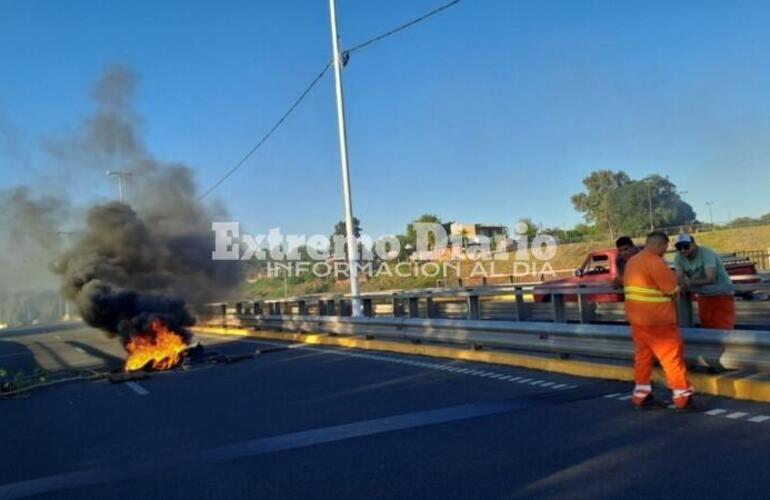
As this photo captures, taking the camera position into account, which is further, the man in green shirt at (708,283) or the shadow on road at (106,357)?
the shadow on road at (106,357)

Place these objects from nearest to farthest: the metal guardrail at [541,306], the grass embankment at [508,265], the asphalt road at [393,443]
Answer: the asphalt road at [393,443]
the metal guardrail at [541,306]
the grass embankment at [508,265]

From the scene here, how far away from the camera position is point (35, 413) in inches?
345

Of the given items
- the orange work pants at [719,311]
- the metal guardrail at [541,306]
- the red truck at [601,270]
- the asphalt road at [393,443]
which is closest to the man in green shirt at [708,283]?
the orange work pants at [719,311]

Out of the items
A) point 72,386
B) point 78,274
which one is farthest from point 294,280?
point 72,386

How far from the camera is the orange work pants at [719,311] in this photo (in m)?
7.58

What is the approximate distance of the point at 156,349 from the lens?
12859 mm

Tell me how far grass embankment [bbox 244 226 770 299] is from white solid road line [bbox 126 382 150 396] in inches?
1470

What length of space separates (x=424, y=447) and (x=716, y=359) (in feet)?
10.2

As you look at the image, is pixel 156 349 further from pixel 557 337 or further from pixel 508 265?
pixel 508 265

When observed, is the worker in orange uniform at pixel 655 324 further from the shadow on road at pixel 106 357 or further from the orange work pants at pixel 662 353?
the shadow on road at pixel 106 357

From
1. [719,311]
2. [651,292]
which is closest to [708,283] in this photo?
[719,311]

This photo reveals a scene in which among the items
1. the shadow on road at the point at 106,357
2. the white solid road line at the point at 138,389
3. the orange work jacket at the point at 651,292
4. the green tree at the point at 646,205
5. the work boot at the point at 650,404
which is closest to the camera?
the orange work jacket at the point at 651,292

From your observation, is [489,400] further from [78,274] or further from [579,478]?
[78,274]

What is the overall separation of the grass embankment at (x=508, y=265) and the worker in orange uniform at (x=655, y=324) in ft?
137
